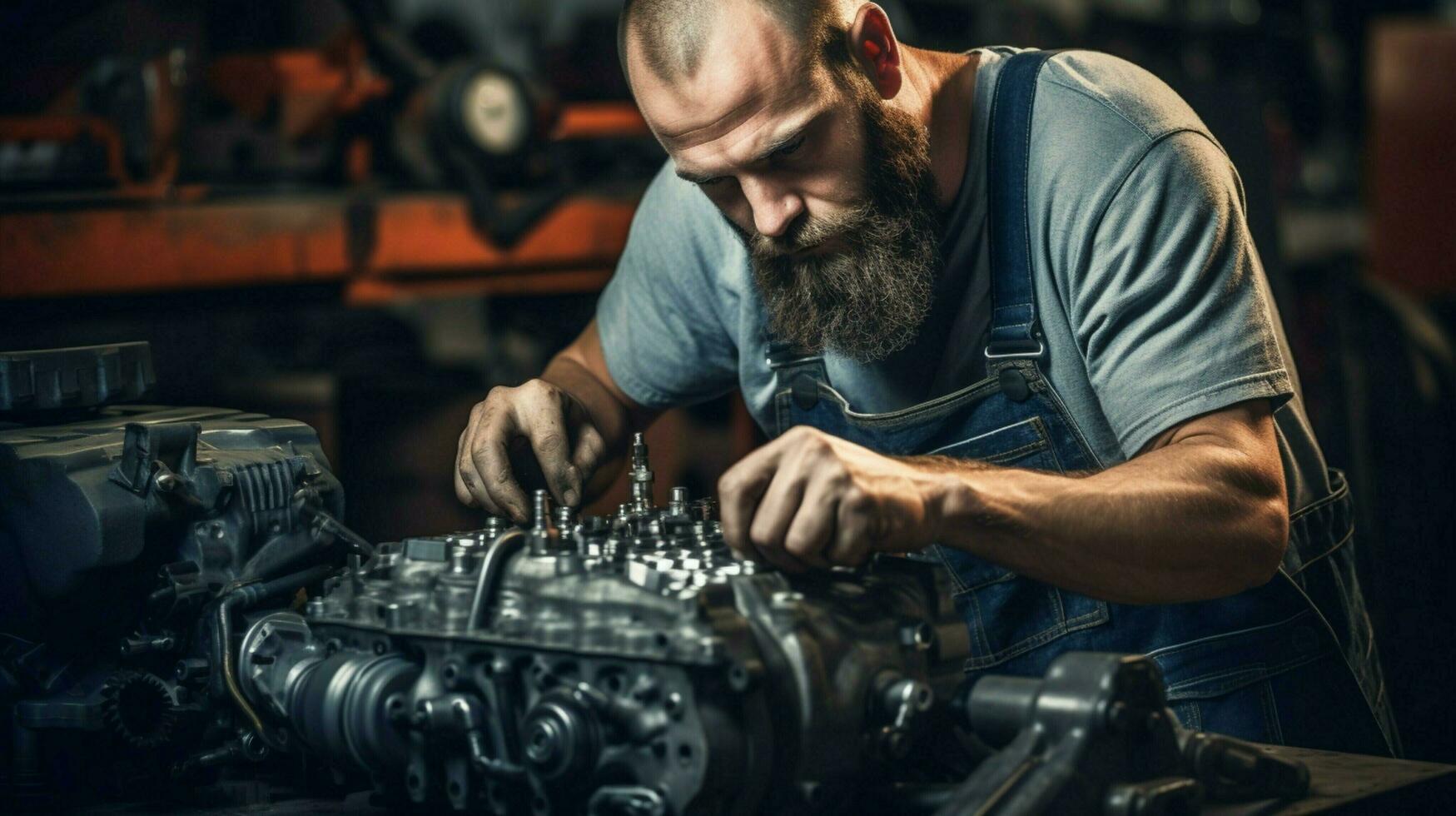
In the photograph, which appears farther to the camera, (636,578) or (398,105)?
(398,105)

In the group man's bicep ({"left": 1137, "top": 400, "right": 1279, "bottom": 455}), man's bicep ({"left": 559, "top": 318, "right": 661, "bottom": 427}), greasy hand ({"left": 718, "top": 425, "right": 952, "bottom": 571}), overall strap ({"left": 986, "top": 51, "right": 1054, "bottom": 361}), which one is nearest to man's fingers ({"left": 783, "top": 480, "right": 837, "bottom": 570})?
greasy hand ({"left": 718, "top": 425, "right": 952, "bottom": 571})

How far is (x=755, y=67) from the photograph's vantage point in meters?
1.50

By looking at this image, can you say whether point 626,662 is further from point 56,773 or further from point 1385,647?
point 1385,647

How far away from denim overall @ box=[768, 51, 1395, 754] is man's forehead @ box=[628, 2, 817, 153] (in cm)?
26

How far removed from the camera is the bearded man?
1.40 meters

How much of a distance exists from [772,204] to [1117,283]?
0.34 metres

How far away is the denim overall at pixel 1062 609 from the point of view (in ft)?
5.32

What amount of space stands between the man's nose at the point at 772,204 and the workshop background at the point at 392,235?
1.19m

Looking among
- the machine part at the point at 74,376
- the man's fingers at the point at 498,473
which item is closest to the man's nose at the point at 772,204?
the man's fingers at the point at 498,473

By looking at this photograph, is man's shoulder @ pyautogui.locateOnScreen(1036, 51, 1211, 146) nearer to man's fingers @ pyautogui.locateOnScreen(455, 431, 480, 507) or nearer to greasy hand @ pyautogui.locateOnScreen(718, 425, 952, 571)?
greasy hand @ pyautogui.locateOnScreen(718, 425, 952, 571)

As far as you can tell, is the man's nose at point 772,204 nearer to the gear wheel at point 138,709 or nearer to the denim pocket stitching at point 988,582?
the denim pocket stitching at point 988,582

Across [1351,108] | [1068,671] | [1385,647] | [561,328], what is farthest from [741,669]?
[1351,108]

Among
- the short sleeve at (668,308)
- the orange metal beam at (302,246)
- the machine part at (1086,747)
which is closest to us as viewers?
the machine part at (1086,747)

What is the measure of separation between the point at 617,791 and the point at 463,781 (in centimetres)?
16
